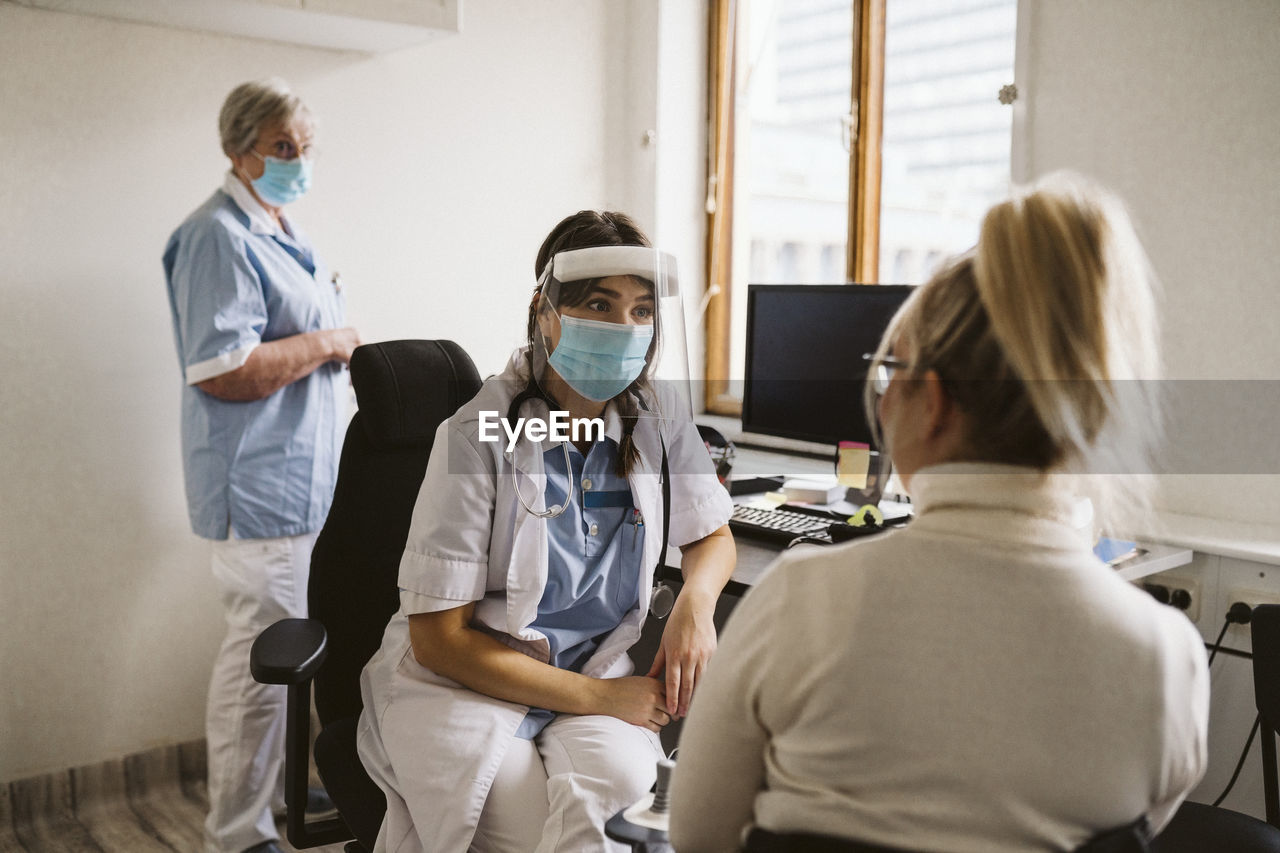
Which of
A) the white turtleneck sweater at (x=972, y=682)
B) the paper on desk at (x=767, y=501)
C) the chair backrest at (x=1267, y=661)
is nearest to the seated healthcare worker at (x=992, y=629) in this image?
the white turtleneck sweater at (x=972, y=682)

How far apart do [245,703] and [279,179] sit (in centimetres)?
112

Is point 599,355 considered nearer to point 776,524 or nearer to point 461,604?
point 461,604

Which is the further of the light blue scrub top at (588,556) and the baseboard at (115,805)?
the baseboard at (115,805)

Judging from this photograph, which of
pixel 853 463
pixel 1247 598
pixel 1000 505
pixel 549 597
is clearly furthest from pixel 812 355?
pixel 1000 505

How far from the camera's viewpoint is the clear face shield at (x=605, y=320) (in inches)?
56.4

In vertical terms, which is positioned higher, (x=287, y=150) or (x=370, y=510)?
(x=287, y=150)

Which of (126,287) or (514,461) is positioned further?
(126,287)

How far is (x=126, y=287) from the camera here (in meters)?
2.43

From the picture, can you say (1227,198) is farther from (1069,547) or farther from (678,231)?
(678,231)

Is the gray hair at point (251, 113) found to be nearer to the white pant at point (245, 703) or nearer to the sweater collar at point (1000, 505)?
the white pant at point (245, 703)

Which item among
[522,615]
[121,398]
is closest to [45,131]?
[121,398]

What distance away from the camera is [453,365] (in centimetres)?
173

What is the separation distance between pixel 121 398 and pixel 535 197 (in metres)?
1.28

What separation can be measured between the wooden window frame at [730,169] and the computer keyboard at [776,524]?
1.05m
